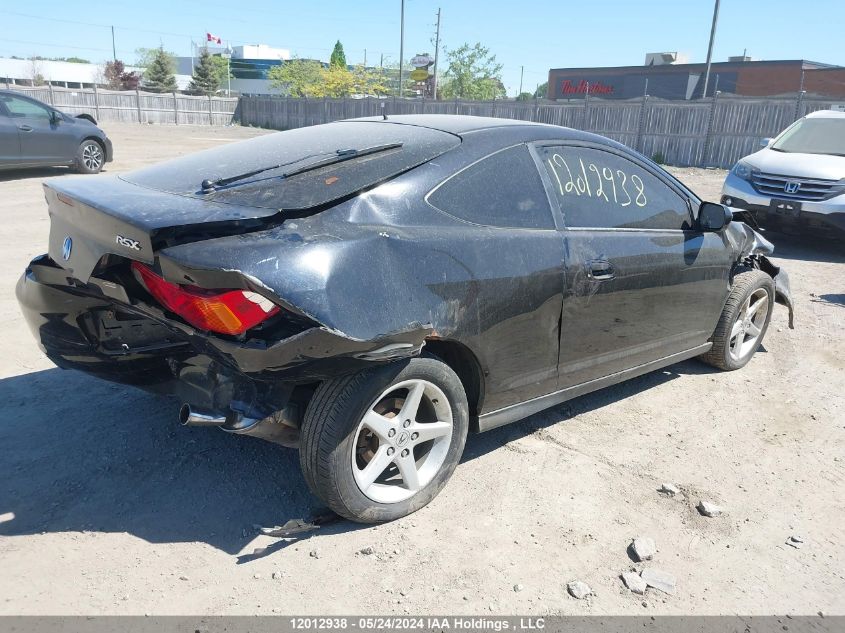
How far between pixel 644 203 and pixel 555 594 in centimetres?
233

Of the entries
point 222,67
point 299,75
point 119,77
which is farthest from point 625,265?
point 222,67

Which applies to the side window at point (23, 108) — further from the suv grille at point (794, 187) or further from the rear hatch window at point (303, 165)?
the suv grille at point (794, 187)

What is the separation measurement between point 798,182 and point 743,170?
86 cm

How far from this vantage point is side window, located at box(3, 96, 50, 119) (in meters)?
12.3

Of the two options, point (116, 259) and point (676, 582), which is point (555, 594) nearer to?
point (676, 582)

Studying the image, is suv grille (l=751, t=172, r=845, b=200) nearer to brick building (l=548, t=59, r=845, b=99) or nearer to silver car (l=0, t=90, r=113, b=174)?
silver car (l=0, t=90, r=113, b=174)

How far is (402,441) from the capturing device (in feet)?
9.77

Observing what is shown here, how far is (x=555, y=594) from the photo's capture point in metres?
2.65

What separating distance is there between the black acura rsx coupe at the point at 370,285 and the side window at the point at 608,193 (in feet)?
0.04

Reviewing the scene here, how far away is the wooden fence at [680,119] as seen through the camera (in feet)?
64.9

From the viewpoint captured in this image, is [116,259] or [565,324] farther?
[565,324]

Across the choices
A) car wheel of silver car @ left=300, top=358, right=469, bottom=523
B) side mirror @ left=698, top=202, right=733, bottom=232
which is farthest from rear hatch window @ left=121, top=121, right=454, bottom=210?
side mirror @ left=698, top=202, right=733, bottom=232

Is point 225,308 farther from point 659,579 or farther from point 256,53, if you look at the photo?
point 256,53

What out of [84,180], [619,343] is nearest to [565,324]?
[619,343]
